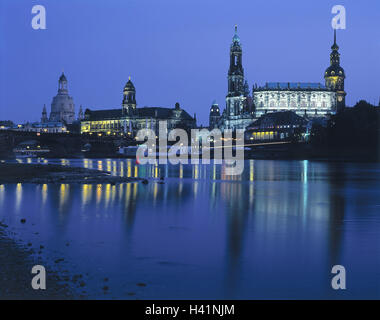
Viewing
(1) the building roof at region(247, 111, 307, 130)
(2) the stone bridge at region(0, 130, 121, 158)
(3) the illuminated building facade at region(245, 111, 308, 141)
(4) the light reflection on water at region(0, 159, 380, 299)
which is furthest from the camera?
(1) the building roof at region(247, 111, 307, 130)

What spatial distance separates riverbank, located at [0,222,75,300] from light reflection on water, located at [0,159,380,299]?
923 mm

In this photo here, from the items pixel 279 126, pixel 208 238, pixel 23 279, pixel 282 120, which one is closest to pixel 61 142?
pixel 279 126

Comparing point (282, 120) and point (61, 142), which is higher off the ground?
point (282, 120)

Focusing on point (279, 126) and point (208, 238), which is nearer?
point (208, 238)

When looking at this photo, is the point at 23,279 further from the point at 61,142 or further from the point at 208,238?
the point at 61,142

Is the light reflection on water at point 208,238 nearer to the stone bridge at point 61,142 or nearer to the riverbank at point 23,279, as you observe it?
the riverbank at point 23,279

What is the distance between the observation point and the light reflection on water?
1566cm

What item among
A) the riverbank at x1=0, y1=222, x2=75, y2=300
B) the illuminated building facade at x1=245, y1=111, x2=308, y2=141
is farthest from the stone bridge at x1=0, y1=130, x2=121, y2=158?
the riverbank at x1=0, y1=222, x2=75, y2=300

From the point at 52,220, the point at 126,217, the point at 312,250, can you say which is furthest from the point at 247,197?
the point at 312,250

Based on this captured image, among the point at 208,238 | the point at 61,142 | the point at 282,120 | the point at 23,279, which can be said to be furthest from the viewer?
the point at 282,120

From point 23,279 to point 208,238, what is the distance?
9.94 m

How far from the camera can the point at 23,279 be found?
14953mm

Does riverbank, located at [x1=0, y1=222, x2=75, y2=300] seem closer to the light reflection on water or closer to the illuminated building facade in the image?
the light reflection on water

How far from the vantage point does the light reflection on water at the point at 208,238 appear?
1566 cm
